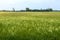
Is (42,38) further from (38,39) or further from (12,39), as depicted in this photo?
(12,39)

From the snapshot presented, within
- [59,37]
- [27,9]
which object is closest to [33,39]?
[59,37]

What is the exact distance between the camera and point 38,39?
10039mm

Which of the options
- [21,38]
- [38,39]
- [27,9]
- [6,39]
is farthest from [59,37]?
[27,9]

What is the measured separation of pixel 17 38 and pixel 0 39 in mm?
903

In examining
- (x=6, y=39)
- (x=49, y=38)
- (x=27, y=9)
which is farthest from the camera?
(x=27, y=9)

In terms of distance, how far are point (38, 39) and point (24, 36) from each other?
1.11 metres

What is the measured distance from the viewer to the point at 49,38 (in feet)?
34.5

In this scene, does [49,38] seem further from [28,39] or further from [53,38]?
[28,39]

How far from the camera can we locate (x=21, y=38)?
10.4 meters

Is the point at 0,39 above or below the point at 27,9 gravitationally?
above

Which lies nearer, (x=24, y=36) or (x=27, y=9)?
(x=24, y=36)

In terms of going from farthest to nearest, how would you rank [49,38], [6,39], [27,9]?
[27,9], [49,38], [6,39]

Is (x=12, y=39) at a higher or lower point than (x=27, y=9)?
higher

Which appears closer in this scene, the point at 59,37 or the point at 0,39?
the point at 0,39
